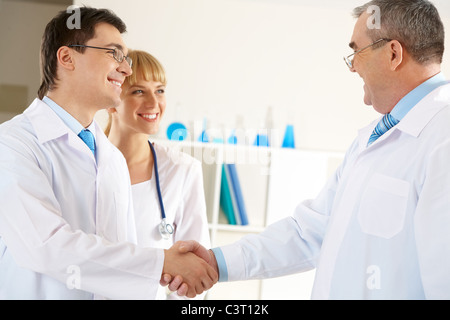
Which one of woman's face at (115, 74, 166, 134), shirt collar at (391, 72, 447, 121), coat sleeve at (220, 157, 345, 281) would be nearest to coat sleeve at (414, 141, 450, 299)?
shirt collar at (391, 72, 447, 121)

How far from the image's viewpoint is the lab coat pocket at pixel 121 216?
175cm

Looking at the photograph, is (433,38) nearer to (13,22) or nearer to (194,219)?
(194,219)

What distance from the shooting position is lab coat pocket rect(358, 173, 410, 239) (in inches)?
56.7

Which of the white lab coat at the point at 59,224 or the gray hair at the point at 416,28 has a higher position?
the gray hair at the point at 416,28

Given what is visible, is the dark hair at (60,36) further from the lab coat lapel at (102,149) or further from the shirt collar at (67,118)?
the lab coat lapel at (102,149)

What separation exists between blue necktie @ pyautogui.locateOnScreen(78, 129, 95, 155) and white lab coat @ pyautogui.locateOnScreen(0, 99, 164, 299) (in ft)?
0.26

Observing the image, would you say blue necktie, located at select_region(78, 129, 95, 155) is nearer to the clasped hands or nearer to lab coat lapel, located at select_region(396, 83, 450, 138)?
the clasped hands

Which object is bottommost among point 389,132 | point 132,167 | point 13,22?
point 132,167

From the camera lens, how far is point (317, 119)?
377cm

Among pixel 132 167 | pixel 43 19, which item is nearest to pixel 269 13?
pixel 43 19

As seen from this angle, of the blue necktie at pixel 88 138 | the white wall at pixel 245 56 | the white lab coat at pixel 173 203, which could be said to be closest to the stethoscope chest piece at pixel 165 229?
the white lab coat at pixel 173 203

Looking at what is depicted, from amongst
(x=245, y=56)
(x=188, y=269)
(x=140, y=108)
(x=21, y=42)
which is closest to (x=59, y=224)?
(x=188, y=269)

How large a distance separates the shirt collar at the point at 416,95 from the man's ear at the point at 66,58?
1141 millimetres
